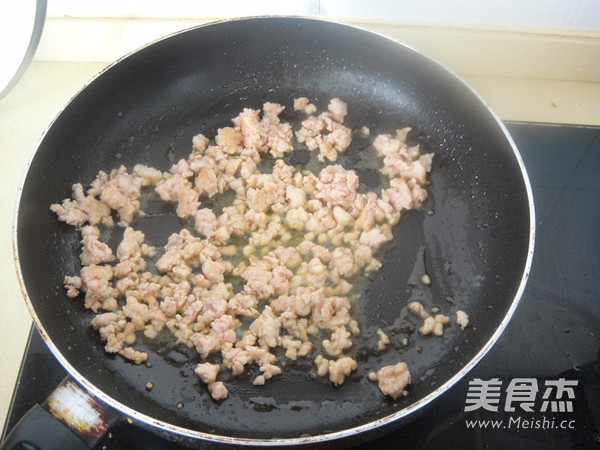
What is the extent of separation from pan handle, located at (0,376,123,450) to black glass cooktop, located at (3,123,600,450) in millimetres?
129

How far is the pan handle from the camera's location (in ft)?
3.08

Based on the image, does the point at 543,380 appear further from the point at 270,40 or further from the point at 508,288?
the point at 270,40

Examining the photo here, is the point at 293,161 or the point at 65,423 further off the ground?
the point at 293,161

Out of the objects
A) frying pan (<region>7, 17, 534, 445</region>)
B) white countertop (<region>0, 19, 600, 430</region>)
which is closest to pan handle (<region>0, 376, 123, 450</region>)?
frying pan (<region>7, 17, 534, 445</region>)

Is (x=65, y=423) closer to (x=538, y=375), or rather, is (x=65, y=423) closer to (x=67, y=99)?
(x=538, y=375)

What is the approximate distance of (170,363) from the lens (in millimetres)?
1161

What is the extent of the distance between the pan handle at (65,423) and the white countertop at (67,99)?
26.7 inches

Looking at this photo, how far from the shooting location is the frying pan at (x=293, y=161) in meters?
1.10

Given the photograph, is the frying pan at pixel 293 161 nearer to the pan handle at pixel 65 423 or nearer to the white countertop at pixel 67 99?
the pan handle at pixel 65 423

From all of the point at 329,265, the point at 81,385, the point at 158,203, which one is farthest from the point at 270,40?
the point at 81,385

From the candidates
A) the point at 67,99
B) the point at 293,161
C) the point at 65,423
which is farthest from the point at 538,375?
the point at 67,99

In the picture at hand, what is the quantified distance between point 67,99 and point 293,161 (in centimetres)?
77

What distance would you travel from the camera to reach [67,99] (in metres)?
1.70

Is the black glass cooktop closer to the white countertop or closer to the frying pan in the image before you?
the frying pan
